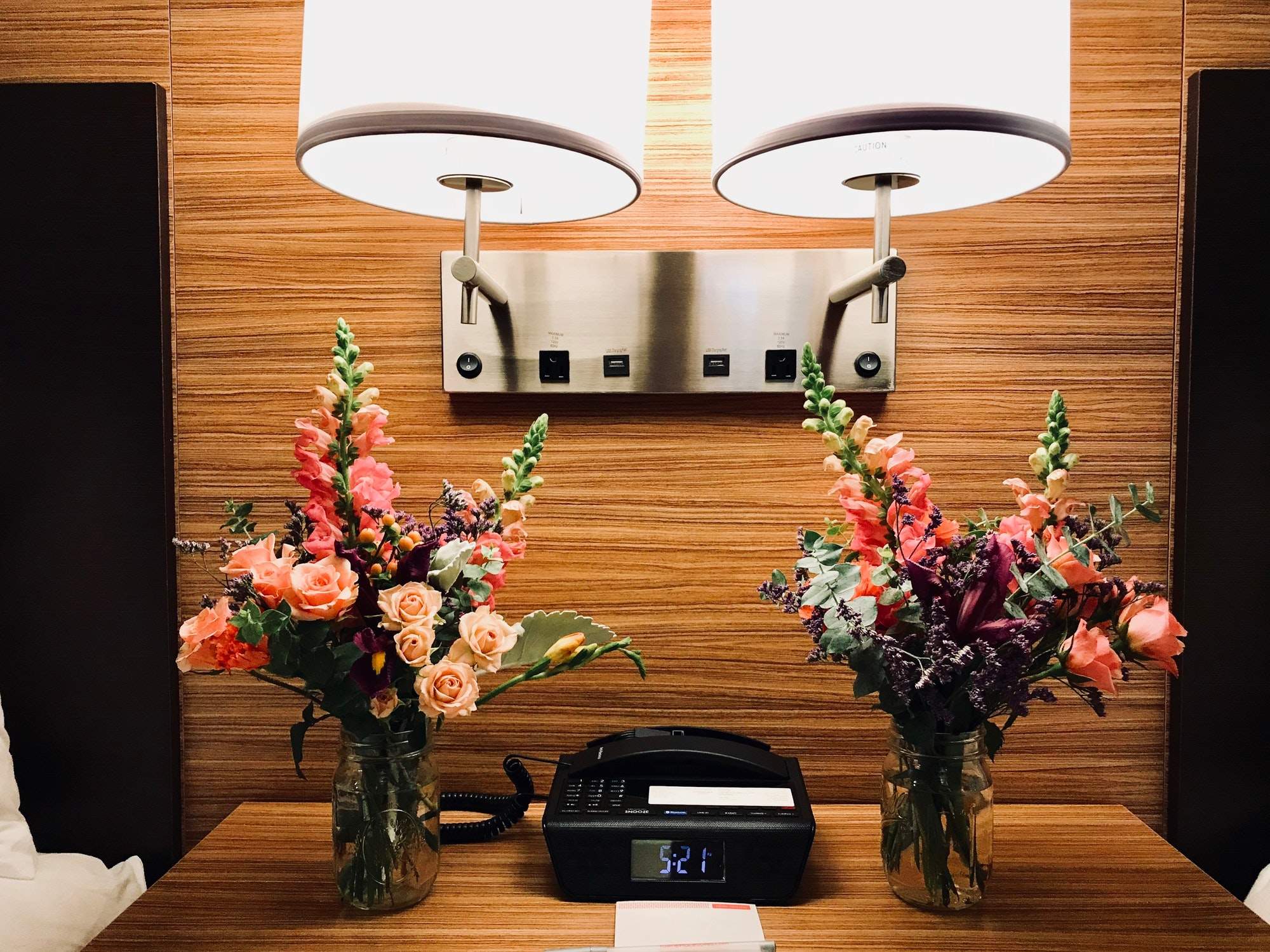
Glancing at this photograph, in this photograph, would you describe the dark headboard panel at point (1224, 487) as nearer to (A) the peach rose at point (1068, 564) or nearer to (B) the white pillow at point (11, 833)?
(A) the peach rose at point (1068, 564)

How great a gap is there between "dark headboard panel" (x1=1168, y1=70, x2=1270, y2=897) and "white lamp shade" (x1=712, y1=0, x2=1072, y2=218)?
39 centimetres

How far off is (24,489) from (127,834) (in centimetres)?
48

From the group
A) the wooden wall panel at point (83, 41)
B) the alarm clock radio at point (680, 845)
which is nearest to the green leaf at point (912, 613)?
the alarm clock radio at point (680, 845)

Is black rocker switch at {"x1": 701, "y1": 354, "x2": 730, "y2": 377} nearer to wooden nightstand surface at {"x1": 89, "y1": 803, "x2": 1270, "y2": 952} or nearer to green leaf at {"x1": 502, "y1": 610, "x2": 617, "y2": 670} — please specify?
green leaf at {"x1": 502, "y1": 610, "x2": 617, "y2": 670}

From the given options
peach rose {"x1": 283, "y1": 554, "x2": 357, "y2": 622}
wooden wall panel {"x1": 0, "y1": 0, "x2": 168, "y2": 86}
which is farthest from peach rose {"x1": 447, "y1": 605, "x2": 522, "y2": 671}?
wooden wall panel {"x1": 0, "y1": 0, "x2": 168, "y2": 86}

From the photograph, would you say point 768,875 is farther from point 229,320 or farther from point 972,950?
point 229,320

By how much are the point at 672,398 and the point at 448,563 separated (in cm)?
45

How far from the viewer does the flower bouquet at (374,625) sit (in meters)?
0.76

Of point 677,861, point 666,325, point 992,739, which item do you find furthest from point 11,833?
point 992,739

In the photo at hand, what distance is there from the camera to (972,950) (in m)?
0.79

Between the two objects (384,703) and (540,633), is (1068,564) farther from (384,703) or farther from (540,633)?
(384,703)

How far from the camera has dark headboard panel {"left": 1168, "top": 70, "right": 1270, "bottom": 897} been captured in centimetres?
110

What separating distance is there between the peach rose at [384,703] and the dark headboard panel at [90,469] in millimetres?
512

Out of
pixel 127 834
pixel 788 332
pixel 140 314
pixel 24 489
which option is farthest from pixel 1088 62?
pixel 127 834
